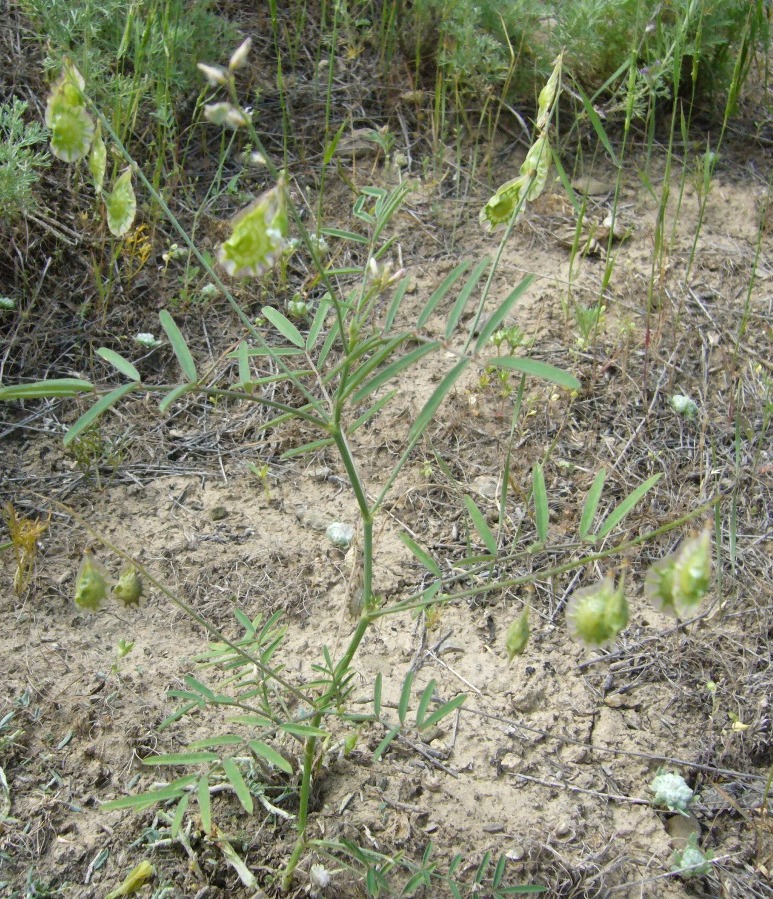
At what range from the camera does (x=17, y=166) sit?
251cm

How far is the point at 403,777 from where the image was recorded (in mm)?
1834

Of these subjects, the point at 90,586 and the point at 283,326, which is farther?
the point at 283,326

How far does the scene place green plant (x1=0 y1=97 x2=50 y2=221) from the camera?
246cm

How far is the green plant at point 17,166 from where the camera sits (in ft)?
8.07

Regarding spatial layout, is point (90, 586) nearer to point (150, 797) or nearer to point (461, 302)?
point (150, 797)

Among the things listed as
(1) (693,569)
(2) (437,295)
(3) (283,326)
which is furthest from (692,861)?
(3) (283,326)

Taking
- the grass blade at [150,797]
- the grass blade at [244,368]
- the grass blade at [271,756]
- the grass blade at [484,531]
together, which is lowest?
the grass blade at [150,797]

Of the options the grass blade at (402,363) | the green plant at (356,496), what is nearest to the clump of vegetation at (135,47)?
the green plant at (356,496)

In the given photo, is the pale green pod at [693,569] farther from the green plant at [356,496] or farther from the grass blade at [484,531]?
the grass blade at [484,531]

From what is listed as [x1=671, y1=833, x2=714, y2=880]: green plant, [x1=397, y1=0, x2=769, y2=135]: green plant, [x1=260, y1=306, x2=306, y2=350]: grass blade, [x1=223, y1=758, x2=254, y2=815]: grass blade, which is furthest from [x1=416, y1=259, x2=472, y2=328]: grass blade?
[x1=397, y1=0, x2=769, y2=135]: green plant

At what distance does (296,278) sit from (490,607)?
1.31m

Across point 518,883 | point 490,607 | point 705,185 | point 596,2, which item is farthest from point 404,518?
point 596,2

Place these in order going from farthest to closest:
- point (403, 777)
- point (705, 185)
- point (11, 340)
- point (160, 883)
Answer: point (705, 185), point (11, 340), point (403, 777), point (160, 883)

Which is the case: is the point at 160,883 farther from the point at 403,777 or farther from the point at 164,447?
the point at 164,447
